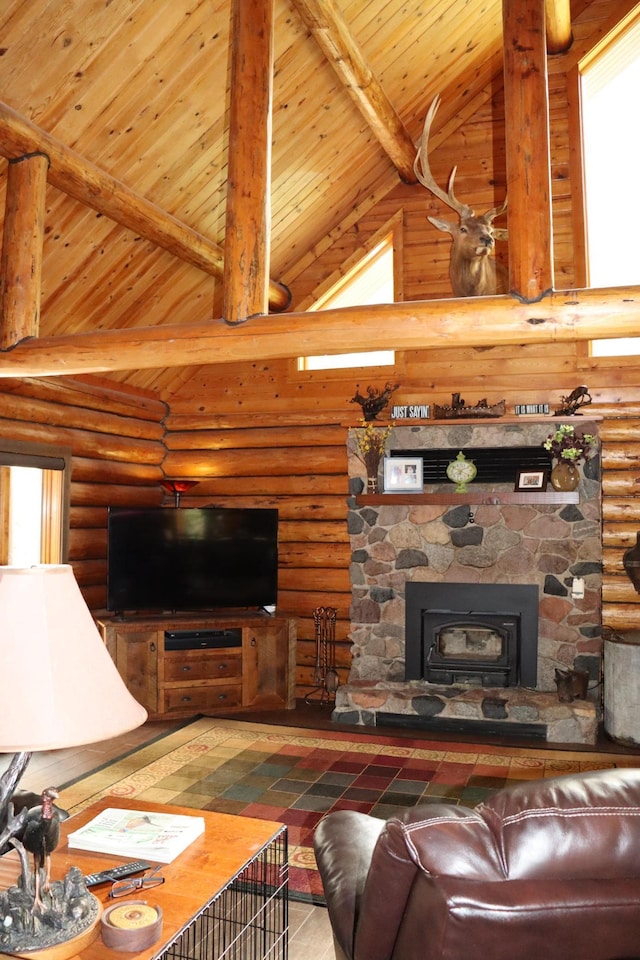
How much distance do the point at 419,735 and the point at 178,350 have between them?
331 centimetres

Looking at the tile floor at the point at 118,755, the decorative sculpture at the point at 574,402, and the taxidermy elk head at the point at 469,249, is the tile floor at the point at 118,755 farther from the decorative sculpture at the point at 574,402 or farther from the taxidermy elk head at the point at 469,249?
the decorative sculpture at the point at 574,402

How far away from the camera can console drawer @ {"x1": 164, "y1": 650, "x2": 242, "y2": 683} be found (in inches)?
243

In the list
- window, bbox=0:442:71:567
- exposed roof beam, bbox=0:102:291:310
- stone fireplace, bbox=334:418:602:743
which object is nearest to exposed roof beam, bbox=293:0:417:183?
exposed roof beam, bbox=0:102:291:310

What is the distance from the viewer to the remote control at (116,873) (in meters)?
1.99

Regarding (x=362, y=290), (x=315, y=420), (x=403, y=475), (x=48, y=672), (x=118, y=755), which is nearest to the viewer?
(x=48, y=672)

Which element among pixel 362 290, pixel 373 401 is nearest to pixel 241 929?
pixel 373 401

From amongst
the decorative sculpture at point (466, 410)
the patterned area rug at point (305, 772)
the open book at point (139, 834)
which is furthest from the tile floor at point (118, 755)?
the decorative sculpture at point (466, 410)

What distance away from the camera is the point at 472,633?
6.36m

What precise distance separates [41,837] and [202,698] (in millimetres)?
4651

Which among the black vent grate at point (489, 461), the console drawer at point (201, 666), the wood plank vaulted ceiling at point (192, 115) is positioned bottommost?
the console drawer at point (201, 666)

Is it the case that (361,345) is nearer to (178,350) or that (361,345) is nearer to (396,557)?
(178,350)

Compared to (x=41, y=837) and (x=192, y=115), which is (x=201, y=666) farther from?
(x=41, y=837)

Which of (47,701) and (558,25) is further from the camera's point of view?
(558,25)

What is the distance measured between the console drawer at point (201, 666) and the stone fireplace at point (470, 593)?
92cm
